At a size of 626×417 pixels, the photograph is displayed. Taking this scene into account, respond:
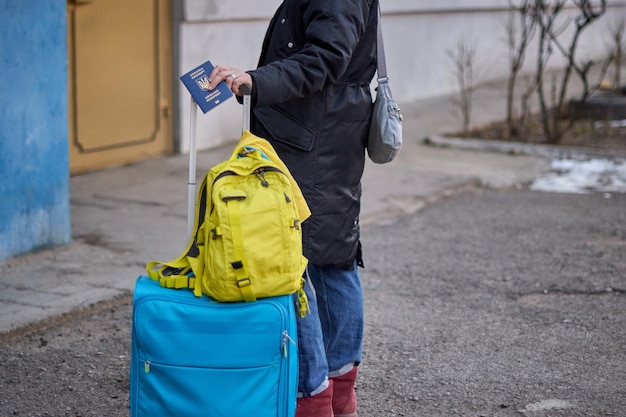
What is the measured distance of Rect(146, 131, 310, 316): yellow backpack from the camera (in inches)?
107

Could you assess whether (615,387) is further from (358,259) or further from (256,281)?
(256,281)

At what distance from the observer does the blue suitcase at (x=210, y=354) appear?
2.78 meters

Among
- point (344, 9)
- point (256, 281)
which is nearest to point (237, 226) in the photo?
point (256, 281)

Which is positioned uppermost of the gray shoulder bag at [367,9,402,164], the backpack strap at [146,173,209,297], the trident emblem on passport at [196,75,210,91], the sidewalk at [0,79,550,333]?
the trident emblem on passport at [196,75,210,91]

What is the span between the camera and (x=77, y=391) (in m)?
3.79

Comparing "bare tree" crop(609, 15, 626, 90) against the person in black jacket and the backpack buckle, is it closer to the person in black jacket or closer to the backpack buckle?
the person in black jacket

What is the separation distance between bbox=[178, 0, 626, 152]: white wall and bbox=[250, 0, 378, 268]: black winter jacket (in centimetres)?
530

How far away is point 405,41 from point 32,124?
7.13 meters

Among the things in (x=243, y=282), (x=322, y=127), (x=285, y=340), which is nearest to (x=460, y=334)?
(x=322, y=127)

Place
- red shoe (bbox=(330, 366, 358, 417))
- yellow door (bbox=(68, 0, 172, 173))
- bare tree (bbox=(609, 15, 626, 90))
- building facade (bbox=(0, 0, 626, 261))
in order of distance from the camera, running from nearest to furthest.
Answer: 1. red shoe (bbox=(330, 366, 358, 417))
2. building facade (bbox=(0, 0, 626, 261))
3. yellow door (bbox=(68, 0, 172, 173))
4. bare tree (bbox=(609, 15, 626, 90))

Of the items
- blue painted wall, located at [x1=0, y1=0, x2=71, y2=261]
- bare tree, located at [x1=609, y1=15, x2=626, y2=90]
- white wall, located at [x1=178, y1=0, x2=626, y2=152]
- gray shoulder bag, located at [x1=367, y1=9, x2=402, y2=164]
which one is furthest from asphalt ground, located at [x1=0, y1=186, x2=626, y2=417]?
bare tree, located at [x1=609, y1=15, x2=626, y2=90]

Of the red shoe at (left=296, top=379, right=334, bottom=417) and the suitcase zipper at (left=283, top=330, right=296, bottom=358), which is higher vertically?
the suitcase zipper at (left=283, top=330, right=296, bottom=358)

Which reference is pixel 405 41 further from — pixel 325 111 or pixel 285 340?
pixel 285 340

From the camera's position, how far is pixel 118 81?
7.80m
